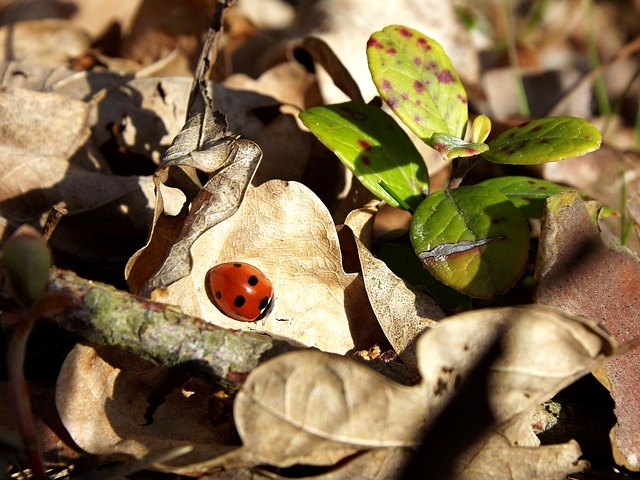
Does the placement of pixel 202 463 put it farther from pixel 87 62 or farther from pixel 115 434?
pixel 87 62

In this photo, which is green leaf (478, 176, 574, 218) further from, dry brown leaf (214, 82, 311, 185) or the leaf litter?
dry brown leaf (214, 82, 311, 185)

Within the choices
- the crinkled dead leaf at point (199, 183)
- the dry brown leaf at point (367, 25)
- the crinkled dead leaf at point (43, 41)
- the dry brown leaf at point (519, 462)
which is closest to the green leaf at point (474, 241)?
the dry brown leaf at point (519, 462)

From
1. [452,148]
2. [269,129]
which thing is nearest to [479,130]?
[452,148]

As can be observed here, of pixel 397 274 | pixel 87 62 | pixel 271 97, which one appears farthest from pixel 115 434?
pixel 87 62

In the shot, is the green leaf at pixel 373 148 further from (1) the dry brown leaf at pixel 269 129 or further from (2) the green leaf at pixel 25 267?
(2) the green leaf at pixel 25 267

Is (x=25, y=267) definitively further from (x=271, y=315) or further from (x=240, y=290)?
(x=271, y=315)

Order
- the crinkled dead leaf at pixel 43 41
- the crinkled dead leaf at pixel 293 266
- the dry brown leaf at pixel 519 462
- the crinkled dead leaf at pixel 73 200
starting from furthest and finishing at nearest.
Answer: the crinkled dead leaf at pixel 43 41 → the crinkled dead leaf at pixel 73 200 → the crinkled dead leaf at pixel 293 266 → the dry brown leaf at pixel 519 462
